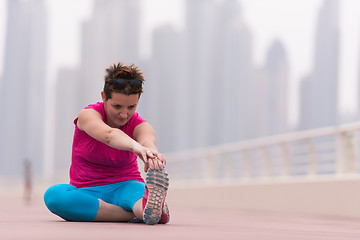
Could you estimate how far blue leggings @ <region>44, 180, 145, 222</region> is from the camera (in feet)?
10.5

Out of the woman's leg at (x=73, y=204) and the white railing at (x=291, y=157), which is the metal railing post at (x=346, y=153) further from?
the woman's leg at (x=73, y=204)

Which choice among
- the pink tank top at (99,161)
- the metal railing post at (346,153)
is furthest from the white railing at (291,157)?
the pink tank top at (99,161)

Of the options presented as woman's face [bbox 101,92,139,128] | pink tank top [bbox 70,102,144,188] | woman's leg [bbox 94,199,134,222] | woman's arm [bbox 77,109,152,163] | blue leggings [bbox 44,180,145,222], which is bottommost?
woman's leg [bbox 94,199,134,222]

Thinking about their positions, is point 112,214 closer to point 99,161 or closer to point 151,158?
point 99,161

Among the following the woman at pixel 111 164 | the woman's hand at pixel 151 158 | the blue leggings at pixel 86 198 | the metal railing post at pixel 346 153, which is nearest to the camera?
the woman's hand at pixel 151 158

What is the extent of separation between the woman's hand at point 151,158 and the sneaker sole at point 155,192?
0.03 m

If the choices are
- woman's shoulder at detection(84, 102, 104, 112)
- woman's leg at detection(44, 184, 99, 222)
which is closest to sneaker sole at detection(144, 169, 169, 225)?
woman's leg at detection(44, 184, 99, 222)

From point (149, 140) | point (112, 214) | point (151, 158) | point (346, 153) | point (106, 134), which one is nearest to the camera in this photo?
point (151, 158)

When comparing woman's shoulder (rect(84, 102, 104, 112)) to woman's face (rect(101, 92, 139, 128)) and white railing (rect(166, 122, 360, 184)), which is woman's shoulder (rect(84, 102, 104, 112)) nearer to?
woman's face (rect(101, 92, 139, 128))

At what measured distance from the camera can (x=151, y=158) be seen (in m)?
2.77

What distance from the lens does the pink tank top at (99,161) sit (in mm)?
3268

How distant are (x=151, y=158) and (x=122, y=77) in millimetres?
572

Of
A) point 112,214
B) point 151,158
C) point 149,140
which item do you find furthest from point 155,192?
point 112,214

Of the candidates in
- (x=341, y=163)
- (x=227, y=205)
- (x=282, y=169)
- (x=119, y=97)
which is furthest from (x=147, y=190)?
(x=227, y=205)
